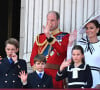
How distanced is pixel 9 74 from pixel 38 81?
1.18 ft

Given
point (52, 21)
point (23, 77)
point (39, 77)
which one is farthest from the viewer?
point (52, 21)

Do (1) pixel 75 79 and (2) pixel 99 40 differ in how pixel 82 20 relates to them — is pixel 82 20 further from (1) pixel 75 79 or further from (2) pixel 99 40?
(1) pixel 75 79

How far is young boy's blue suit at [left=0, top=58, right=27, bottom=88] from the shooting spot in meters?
5.33

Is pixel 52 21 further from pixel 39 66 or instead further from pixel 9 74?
pixel 9 74

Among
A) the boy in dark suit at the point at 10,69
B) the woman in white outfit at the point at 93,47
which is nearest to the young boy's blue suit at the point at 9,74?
the boy in dark suit at the point at 10,69

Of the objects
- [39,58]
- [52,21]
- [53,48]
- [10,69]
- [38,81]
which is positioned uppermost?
[52,21]

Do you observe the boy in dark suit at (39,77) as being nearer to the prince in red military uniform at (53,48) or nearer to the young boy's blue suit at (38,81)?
the young boy's blue suit at (38,81)

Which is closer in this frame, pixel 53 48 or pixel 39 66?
pixel 39 66

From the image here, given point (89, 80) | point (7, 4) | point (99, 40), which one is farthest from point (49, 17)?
point (7, 4)

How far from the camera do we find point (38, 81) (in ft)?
17.6

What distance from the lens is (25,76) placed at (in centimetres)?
527

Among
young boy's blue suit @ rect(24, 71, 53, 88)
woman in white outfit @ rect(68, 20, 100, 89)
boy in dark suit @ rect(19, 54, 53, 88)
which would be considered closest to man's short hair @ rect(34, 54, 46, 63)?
boy in dark suit @ rect(19, 54, 53, 88)

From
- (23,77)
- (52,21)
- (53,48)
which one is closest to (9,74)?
(23,77)

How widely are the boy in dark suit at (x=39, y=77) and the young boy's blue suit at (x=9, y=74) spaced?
3.4 inches
